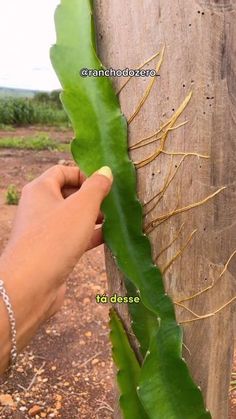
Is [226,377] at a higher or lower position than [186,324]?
lower

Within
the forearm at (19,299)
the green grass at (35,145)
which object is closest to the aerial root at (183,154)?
the forearm at (19,299)

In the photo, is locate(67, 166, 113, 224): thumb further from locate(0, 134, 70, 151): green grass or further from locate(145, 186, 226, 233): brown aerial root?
locate(0, 134, 70, 151): green grass

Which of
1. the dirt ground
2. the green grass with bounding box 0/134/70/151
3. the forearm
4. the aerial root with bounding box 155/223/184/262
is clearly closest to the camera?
the forearm

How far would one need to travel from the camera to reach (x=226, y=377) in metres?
1.09

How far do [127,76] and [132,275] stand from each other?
0.36 meters

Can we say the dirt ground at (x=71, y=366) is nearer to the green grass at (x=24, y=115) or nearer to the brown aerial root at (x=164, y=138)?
the brown aerial root at (x=164, y=138)

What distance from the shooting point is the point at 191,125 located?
0.90 metres

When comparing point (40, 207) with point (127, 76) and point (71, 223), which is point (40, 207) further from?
point (127, 76)

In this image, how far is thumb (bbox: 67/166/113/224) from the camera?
85cm

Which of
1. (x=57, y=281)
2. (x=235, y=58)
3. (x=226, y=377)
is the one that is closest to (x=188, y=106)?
(x=235, y=58)

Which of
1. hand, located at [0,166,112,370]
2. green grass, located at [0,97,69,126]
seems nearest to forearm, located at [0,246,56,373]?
hand, located at [0,166,112,370]

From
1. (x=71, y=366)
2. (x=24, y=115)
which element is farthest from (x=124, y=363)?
(x=24, y=115)

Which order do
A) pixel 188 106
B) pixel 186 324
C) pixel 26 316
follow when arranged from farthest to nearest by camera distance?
1. pixel 186 324
2. pixel 188 106
3. pixel 26 316

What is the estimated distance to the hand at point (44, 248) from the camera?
771 mm
